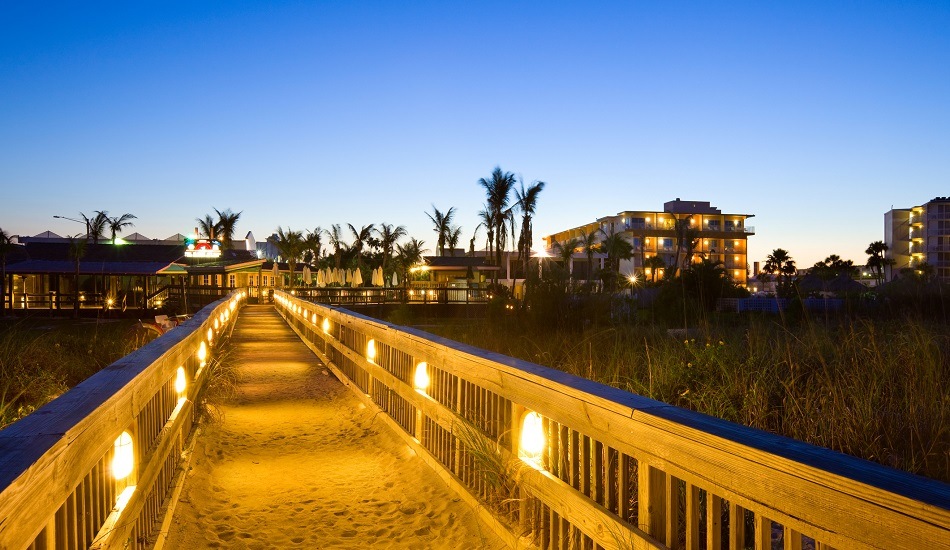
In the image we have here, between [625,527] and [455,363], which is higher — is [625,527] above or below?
below

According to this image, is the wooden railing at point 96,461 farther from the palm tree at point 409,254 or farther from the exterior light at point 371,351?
the palm tree at point 409,254

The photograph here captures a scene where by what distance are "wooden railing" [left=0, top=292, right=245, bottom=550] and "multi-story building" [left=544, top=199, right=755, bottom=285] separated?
8368cm

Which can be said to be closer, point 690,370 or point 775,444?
point 775,444

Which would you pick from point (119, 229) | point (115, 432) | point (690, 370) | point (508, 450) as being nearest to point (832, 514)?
point (508, 450)

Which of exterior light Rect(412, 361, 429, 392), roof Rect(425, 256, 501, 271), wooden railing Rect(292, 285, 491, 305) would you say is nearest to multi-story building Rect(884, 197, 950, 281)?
roof Rect(425, 256, 501, 271)

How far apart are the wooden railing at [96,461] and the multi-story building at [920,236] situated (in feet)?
314

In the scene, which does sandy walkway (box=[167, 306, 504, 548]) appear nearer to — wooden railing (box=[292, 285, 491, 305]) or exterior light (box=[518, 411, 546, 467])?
exterior light (box=[518, 411, 546, 467])

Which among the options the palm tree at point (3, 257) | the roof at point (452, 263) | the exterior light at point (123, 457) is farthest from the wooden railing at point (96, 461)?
the roof at point (452, 263)

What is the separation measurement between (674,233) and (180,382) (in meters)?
88.7

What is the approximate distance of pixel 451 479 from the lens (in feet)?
18.1

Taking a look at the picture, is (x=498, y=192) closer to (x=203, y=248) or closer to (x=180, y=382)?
(x=203, y=248)

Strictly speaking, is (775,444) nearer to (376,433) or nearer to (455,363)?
(455,363)

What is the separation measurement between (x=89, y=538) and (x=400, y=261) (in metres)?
79.1

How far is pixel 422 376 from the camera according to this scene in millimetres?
6539
